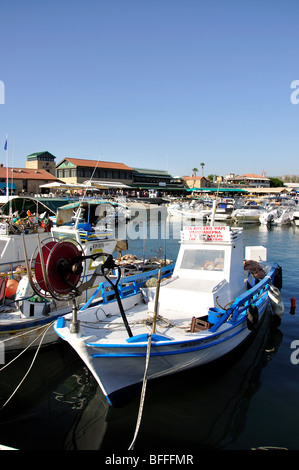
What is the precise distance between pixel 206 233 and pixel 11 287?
702 centimetres

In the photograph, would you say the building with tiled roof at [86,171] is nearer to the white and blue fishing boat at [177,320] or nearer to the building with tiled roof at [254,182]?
the white and blue fishing boat at [177,320]

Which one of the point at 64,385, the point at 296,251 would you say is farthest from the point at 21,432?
the point at 296,251

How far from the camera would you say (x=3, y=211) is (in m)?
19.5

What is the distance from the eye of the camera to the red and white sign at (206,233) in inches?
403

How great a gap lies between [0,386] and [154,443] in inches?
182

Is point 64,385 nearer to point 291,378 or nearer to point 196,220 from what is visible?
point 291,378

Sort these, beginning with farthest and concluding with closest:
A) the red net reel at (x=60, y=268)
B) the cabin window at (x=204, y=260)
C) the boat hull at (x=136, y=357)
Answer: the cabin window at (x=204, y=260), the boat hull at (x=136, y=357), the red net reel at (x=60, y=268)

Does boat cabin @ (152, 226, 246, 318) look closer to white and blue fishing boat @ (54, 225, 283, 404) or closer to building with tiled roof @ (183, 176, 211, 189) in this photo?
white and blue fishing boat @ (54, 225, 283, 404)

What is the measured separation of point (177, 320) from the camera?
8.45 meters

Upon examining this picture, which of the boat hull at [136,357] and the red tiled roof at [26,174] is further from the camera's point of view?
the red tiled roof at [26,174]

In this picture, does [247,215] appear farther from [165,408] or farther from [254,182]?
[254,182]

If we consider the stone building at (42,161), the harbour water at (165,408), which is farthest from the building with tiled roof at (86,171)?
the harbour water at (165,408)

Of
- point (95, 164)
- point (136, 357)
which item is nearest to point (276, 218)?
point (95, 164)

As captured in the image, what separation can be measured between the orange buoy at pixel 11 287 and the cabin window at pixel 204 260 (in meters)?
5.91
